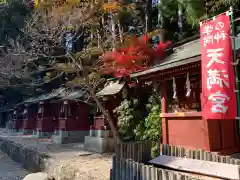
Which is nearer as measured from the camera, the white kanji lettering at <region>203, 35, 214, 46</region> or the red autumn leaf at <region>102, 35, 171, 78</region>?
the white kanji lettering at <region>203, 35, 214, 46</region>

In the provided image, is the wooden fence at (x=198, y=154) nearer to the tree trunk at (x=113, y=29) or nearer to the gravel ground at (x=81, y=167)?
the gravel ground at (x=81, y=167)

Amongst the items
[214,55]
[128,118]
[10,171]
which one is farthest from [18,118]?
[214,55]

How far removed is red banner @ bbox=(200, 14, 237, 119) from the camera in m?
6.02

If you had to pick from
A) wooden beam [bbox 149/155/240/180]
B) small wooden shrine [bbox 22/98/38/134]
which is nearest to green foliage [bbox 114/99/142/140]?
wooden beam [bbox 149/155/240/180]

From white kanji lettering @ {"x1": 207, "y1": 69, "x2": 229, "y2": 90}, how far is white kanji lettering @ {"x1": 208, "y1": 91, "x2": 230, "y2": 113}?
0.24 metres

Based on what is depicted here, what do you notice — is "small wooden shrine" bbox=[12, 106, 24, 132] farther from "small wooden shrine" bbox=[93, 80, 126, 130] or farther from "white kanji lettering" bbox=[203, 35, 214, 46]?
"white kanji lettering" bbox=[203, 35, 214, 46]

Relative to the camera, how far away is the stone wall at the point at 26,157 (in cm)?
1458

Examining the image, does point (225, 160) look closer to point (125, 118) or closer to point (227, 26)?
point (227, 26)

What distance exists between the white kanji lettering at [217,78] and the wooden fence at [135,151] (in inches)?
116

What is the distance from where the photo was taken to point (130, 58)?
13758 mm

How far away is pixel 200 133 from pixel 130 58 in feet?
21.3

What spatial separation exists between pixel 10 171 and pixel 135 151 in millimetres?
11693

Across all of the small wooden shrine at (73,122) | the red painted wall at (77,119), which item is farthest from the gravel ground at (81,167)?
the red painted wall at (77,119)

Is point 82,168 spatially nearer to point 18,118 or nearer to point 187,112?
point 187,112
